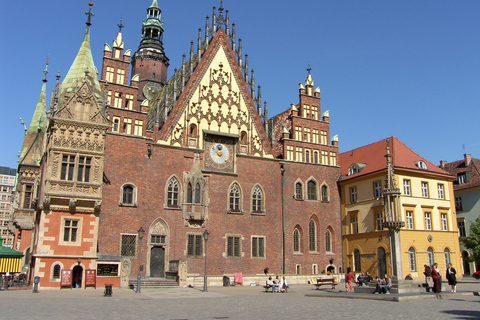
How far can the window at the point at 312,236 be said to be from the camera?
39397 millimetres

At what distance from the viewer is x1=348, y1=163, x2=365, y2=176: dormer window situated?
4166cm

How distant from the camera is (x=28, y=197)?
1591 inches

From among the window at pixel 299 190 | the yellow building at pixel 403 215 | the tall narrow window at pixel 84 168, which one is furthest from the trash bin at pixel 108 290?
the yellow building at pixel 403 215

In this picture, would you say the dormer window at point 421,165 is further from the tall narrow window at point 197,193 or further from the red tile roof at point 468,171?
the tall narrow window at point 197,193

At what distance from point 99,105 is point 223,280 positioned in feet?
51.4

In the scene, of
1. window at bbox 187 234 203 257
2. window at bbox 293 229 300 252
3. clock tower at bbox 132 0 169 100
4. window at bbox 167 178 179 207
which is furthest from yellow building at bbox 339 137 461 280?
clock tower at bbox 132 0 169 100

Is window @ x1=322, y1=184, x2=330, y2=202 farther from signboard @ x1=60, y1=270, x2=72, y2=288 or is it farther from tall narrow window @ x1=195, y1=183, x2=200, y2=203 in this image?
signboard @ x1=60, y1=270, x2=72, y2=288

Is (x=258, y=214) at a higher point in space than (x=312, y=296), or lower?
higher

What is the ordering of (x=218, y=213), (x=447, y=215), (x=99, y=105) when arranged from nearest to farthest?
(x=99, y=105), (x=218, y=213), (x=447, y=215)

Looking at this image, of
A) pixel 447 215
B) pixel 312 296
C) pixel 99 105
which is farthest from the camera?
pixel 447 215

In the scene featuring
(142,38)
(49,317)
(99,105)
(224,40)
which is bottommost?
(49,317)

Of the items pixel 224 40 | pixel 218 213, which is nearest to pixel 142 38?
pixel 224 40

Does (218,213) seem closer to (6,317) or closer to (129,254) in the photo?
(129,254)

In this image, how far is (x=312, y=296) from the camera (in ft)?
78.0
